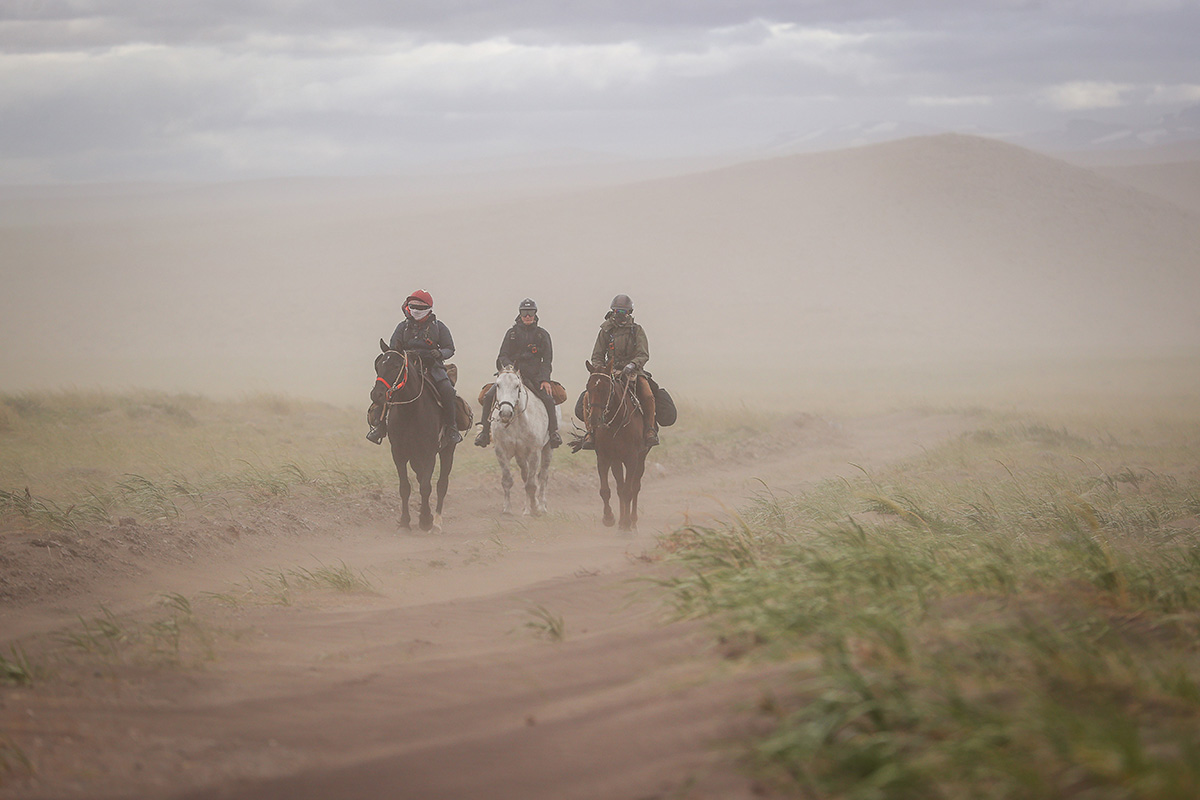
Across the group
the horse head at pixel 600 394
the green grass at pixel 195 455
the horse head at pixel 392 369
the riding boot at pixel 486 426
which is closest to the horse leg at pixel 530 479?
the riding boot at pixel 486 426

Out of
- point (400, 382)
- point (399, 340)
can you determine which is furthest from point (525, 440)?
point (399, 340)

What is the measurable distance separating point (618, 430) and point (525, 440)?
5.26ft

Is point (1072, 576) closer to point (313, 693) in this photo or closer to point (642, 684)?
point (642, 684)

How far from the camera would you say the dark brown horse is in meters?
10.8

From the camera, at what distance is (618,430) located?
11055mm

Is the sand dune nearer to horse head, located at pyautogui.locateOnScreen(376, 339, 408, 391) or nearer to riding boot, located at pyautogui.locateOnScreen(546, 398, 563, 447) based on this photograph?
riding boot, located at pyautogui.locateOnScreen(546, 398, 563, 447)

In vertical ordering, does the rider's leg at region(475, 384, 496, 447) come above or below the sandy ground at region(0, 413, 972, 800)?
above

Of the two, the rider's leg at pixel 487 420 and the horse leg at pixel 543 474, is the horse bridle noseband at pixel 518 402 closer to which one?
the rider's leg at pixel 487 420

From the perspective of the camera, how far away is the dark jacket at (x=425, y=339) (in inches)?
441

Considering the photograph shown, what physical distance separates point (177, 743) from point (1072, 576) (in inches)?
187

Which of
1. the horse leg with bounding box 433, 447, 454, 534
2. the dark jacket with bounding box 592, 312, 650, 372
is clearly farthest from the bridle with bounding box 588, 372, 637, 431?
the horse leg with bounding box 433, 447, 454, 534

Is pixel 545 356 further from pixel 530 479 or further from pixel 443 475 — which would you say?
pixel 443 475

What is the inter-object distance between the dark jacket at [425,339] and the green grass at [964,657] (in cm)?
490

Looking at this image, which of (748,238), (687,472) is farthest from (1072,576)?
(748,238)
